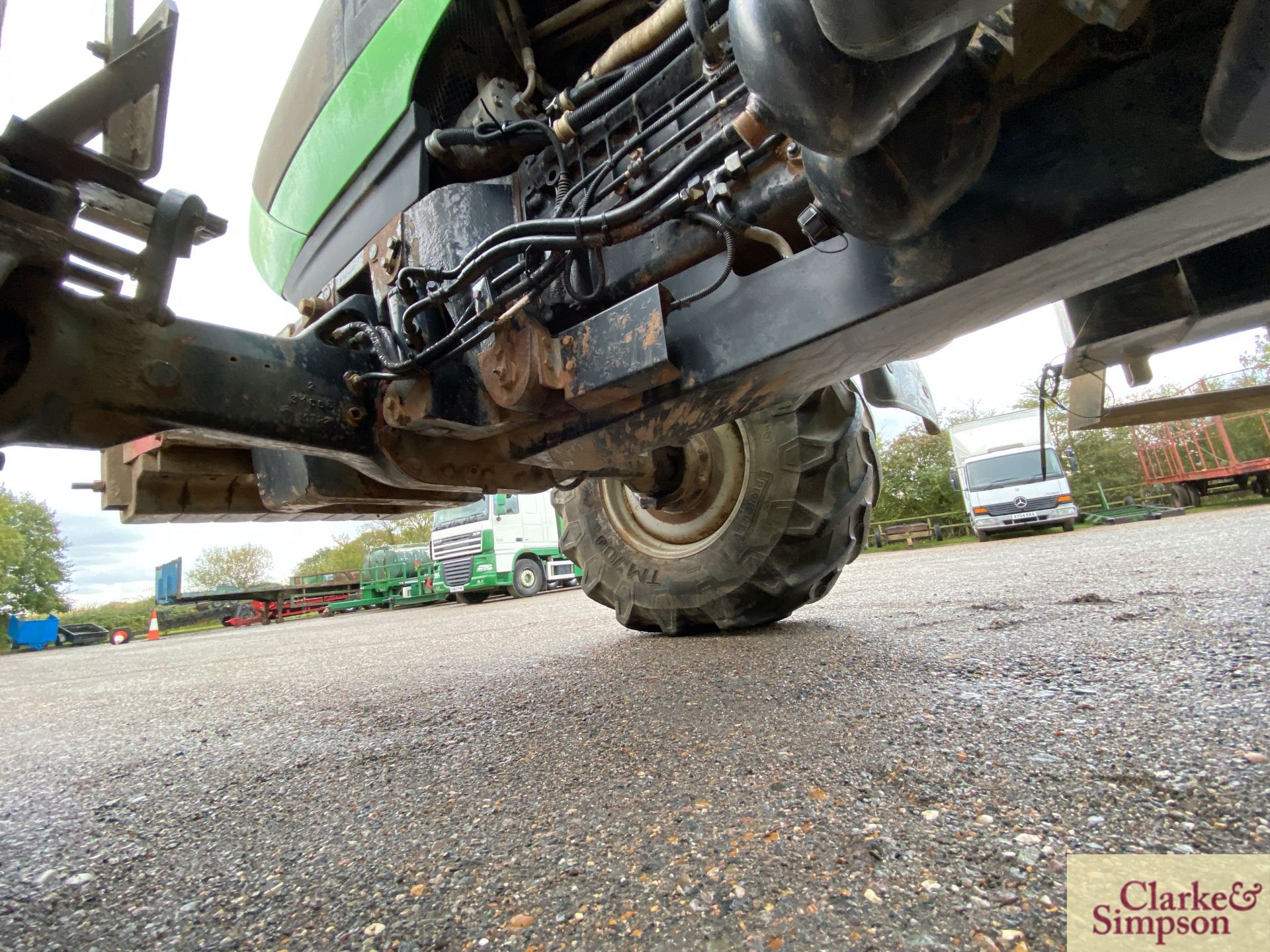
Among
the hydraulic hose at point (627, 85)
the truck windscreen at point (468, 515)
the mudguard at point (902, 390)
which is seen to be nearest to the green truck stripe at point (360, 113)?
the hydraulic hose at point (627, 85)

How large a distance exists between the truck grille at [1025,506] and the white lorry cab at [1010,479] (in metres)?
0.01

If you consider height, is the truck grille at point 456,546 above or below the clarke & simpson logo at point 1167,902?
above

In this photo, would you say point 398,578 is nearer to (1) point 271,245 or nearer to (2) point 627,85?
(1) point 271,245

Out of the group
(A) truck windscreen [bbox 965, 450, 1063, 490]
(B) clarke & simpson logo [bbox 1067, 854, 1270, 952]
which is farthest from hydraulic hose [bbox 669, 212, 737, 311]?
(A) truck windscreen [bbox 965, 450, 1063, 490]

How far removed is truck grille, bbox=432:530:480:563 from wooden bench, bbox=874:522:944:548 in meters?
11.8

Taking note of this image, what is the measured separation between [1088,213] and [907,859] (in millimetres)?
801

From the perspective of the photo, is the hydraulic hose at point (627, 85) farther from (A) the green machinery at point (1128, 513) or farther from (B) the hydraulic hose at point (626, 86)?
(A) the green machinery at point (1128, 513)

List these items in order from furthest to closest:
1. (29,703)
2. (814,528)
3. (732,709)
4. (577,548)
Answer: (29,703) → (577,548) → (814,528) → (732,709)

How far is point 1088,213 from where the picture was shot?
2.50ft

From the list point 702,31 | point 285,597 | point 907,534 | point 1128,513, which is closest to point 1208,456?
point 1128,513

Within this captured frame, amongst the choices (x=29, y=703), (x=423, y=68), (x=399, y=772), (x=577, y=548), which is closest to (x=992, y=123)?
(x=423, y=68)

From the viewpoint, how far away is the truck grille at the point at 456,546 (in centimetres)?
1127

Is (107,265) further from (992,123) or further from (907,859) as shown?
(907,859)

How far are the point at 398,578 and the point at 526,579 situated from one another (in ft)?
15.1
